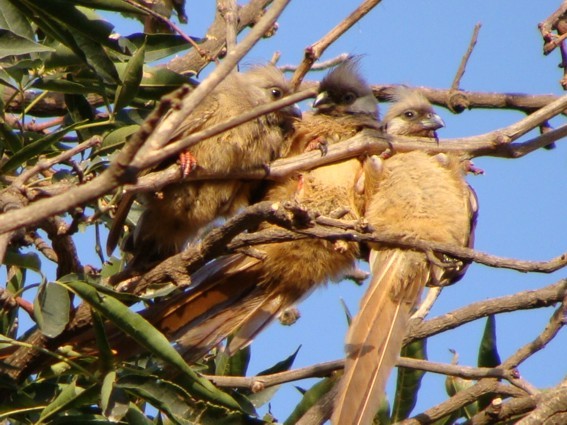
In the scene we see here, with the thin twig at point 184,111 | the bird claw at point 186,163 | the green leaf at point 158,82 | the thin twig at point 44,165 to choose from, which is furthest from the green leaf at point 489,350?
the thin twig at point 184,111

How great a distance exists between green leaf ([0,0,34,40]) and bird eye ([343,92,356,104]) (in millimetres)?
1884

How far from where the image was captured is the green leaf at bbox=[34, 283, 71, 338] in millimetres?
3291

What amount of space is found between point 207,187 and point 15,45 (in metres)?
1.19

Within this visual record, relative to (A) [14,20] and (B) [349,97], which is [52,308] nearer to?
(A) [14,20]

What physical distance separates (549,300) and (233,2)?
1816 millimetres

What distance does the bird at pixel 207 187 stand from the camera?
14.0 ft

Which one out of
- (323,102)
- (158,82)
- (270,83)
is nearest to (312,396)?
(158,82)

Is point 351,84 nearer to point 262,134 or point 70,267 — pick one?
point 262,134

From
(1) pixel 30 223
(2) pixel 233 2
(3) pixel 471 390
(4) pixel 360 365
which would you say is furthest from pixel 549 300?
(1) pixel 30 223

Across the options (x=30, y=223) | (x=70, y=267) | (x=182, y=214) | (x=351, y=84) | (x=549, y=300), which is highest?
(x=351, y=84)

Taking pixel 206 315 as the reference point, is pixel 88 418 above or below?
below

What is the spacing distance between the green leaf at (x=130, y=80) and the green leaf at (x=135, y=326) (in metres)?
0.86

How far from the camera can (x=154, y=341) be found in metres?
3.18

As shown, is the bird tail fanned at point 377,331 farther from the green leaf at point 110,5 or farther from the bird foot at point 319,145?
the green leaf at point 110,5
